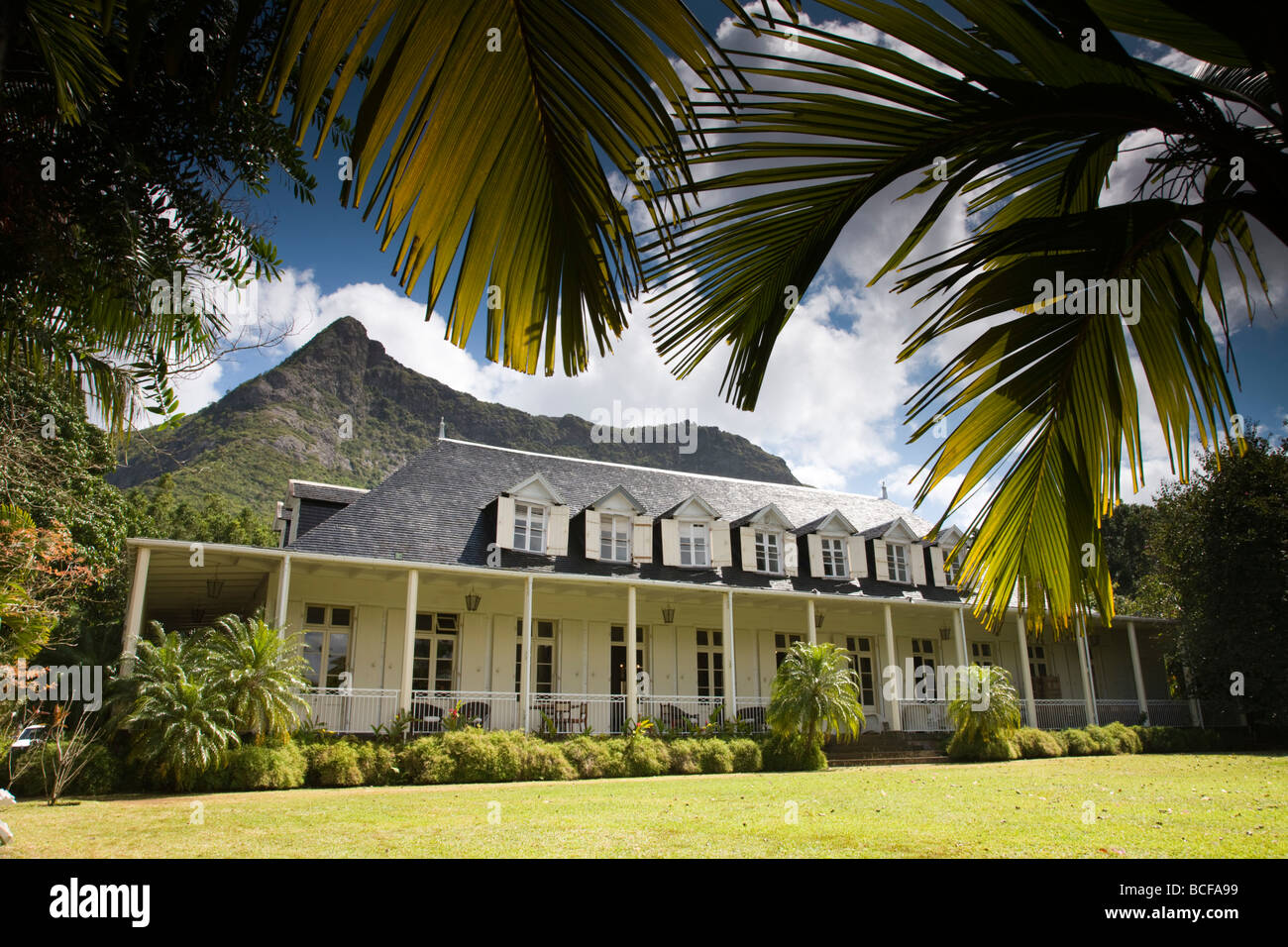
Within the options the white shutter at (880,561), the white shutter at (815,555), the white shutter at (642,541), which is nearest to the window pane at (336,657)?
the white shutter at (642,541)

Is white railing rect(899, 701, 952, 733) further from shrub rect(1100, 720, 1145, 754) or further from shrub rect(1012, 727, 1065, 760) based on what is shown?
shrub rect(1100, 720, 1145, 754)

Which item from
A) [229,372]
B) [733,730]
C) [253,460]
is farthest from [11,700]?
[253,460]

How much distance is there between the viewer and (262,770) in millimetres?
11352

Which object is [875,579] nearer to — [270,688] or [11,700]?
[270,688]

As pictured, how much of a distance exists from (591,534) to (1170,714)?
19.4 meters

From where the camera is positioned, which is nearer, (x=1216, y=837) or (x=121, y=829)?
(x=1216, y=837)

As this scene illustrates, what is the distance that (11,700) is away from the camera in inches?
403

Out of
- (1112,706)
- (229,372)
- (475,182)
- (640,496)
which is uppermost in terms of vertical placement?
(640,496)

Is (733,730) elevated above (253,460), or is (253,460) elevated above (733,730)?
(253,460)

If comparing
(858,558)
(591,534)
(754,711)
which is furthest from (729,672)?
(858,558)

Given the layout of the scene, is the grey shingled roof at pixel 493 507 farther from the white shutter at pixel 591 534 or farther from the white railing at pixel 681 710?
the white railing at pixel 681 710

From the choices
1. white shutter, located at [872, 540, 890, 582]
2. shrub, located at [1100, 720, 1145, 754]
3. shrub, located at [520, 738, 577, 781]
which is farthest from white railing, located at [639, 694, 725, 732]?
shrub, located at [1100, 720, 1145, 754]

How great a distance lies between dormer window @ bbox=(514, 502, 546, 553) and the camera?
18828mm
